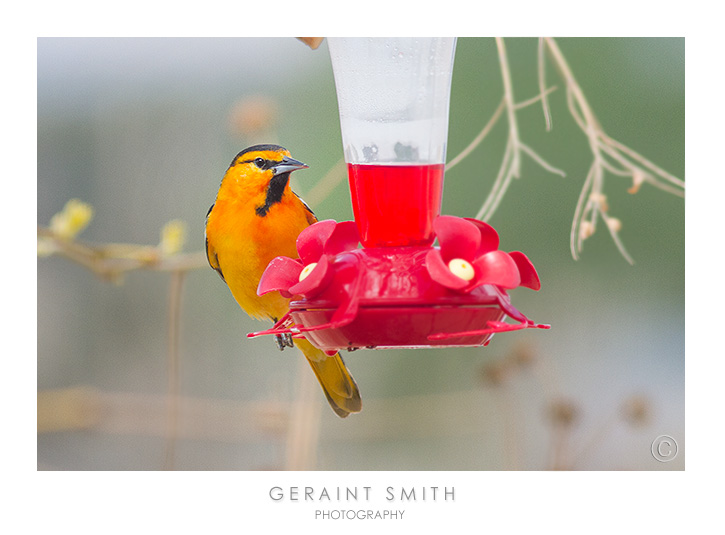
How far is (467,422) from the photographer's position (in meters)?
4.52

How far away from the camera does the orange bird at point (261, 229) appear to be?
2.80 m

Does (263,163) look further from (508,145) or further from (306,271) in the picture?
A: (306,271)

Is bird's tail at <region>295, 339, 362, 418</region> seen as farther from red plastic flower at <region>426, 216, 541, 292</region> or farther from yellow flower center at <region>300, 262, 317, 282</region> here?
red plastic flower at <region>426, 216, 541, 292</region>

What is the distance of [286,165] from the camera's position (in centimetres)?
274

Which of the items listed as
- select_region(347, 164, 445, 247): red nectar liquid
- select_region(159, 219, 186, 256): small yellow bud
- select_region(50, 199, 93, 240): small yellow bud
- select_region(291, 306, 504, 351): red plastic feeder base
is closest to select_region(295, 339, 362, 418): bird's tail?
select_region(159, 219, 186, 256): small yellow bud

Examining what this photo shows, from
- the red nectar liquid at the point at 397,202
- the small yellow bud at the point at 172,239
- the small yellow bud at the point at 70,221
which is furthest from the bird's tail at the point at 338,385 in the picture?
the red nectar liquid at the point at 397,202

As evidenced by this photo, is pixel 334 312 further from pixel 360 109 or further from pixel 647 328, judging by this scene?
pixel 647 328

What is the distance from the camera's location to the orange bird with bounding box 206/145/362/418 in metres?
2.80

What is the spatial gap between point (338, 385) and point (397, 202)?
115cm

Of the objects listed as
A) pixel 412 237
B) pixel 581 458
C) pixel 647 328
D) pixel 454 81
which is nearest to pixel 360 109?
pixel 412 237

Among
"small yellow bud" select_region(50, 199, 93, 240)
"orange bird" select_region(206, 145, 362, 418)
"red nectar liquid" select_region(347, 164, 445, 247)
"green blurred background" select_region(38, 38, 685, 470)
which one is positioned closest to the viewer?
"red nectar liquid" select_region(347, 164, 445, 247)

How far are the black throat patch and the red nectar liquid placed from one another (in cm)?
85

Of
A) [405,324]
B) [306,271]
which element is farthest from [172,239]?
[405,324]

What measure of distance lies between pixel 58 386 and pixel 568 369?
265 centimetres
